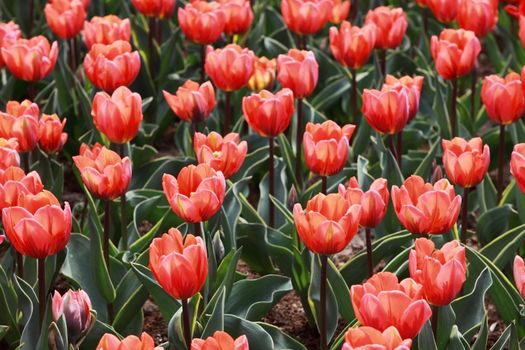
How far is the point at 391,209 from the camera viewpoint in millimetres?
3266

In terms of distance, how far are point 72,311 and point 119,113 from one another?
778 millimetres

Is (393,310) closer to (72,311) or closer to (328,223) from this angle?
(328,223)

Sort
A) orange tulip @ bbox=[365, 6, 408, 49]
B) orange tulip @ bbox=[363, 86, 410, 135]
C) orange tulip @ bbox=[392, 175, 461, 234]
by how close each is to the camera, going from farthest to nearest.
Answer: orange tulip @ bbox=[365, 6, 408, 49] < orange tulip @ bbox=[363, 86, 410, 135] < orange tulip @ bbox=[392, 175, 461, 234]

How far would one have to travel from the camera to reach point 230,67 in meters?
3.50

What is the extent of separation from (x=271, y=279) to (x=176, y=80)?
1.72 meters

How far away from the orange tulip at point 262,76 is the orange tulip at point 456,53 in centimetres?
63

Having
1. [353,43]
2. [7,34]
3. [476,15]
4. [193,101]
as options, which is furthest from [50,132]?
[476,15]

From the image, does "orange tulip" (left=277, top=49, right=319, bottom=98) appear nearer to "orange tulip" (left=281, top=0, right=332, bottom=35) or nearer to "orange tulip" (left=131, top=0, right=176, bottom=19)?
"orange tulip" (left=281, top=0, right=332, bottom=35)

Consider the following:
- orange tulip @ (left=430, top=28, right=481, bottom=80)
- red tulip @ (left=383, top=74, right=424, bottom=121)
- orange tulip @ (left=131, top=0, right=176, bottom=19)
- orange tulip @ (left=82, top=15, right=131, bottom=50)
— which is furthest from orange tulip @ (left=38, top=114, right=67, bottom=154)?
orange tulip @ (left=430, top=28, right=481, bottom=80)

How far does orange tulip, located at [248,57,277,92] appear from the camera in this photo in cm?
390

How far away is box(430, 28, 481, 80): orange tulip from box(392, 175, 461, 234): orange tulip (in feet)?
3.35

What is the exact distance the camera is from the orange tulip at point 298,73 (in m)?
3.43

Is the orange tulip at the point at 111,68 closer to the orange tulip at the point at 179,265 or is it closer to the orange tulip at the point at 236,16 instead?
the orange tulip at the point at 236,16

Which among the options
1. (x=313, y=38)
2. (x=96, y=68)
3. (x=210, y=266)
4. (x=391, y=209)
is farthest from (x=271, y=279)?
(x=313, y=38)
